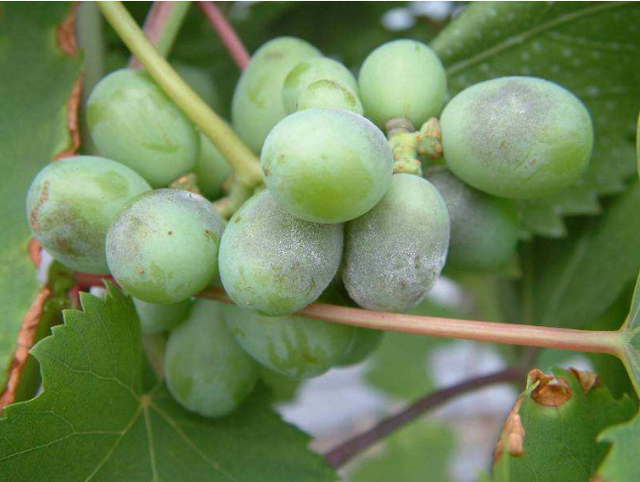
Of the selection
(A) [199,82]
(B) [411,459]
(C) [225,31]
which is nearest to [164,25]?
(C) [225,31]

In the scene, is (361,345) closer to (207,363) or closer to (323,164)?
(207,363)

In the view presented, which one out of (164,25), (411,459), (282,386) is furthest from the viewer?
(411,459)

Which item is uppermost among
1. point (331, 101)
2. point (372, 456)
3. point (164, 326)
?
point (331, 101)

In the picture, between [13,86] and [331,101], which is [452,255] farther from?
[13,86]

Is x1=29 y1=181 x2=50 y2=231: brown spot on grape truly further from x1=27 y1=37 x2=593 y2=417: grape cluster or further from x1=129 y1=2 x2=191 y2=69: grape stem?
x1=129 y1=2 x2=191 y2=69: grape stem

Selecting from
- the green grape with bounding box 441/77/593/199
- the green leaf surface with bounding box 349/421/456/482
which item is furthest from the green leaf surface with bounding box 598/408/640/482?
the green leaf surface with bounding box 349/421/456/482

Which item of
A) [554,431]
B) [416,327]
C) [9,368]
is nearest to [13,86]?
[9,368]

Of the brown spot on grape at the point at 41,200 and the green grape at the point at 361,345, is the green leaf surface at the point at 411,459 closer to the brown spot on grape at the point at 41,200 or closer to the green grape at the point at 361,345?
the green grape at the point at 361,345
